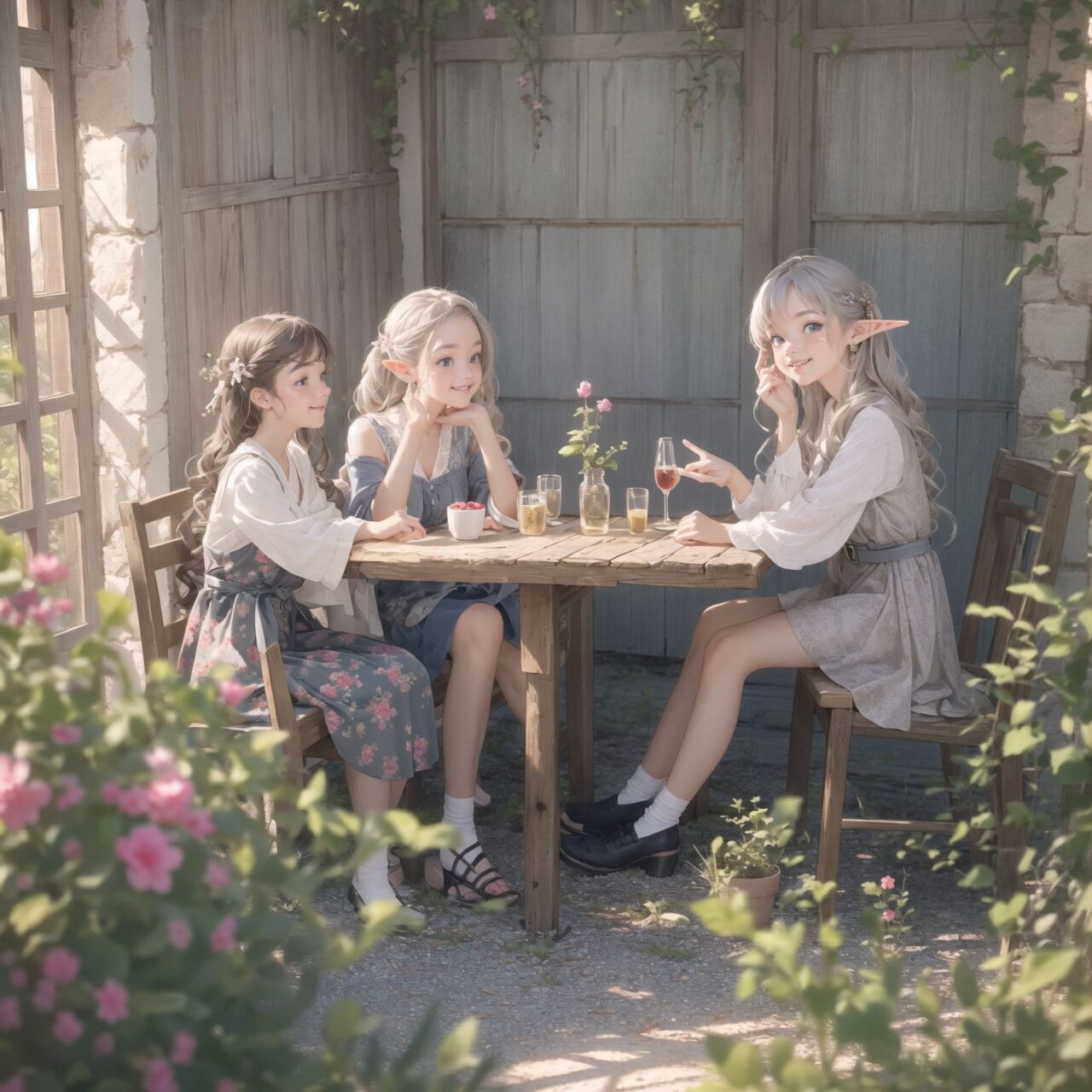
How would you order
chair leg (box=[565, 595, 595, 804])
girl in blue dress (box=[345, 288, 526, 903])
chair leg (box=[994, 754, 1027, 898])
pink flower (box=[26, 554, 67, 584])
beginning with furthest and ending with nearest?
chair leg (box=[565, 595, 595, 804]), girl in blue dress (box=[345, 288, 526, 903]), chair leg (box=[994, 754, 1027, 898]), pink flower (box=[26, 554, 67, 584])

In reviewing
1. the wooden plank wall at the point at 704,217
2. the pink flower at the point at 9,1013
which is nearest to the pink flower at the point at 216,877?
the pink flower at the point at 9,1013

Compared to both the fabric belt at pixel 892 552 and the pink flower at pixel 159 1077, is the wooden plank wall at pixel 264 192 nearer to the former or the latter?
the fabric belt at pixel 892 552

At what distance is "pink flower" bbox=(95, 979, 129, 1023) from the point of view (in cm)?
156

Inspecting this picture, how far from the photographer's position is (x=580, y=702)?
457 centimetres

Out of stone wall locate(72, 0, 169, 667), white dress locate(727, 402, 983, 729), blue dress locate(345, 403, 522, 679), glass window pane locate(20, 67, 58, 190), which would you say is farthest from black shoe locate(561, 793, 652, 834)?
glass window pane locate(20, 67, 58, 190)

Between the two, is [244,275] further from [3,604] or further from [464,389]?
[3,604]

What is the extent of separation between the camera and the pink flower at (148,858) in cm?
158

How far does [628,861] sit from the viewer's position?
162 inches

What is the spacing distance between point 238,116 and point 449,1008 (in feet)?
8.41

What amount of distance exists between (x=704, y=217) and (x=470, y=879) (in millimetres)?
2438

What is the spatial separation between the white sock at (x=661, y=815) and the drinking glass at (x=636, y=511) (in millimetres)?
681

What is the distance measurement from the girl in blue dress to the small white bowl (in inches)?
8.6

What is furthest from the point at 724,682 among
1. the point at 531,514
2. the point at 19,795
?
the point at 19,795

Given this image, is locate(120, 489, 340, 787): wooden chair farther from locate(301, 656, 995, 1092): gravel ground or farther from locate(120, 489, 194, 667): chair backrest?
locate(301, 656, 995, 1092): gravel ground
